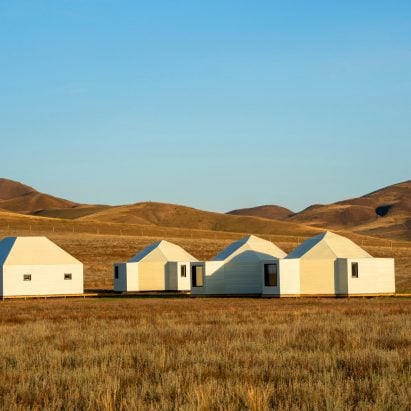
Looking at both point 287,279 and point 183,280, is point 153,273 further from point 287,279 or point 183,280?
point 287,279

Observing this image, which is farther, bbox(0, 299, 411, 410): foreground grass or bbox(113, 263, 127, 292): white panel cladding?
bbox(113, 263, 127, 292): white panel cladding

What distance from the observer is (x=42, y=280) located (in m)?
53.5

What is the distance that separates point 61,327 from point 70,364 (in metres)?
9.08

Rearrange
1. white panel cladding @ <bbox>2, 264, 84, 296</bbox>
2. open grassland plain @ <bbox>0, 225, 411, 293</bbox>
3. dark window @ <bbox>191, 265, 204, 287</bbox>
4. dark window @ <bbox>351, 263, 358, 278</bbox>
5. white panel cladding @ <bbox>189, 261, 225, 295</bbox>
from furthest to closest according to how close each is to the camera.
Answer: open grassland plain @ <bbox>0, 225, 411, 293</bbox> → dark window @ <bbox>191, 265, 204, 287</bbox> → white panel cladding @ <bbox>189, 261, 225, 295</bbox> → white panel cladding @ <bbox>2, 264, 84, 296</bbox> → dark window @ <bbox>351, 263, 358, 278</bbox>

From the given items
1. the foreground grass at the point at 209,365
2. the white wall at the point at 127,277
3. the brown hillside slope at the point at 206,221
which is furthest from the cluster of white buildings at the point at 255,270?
the brown hillside slope at the point at 206,221

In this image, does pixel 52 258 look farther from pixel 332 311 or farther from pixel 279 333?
pixel 279 333

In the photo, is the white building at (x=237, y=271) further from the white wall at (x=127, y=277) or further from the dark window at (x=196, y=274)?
the white wall at (x=127, y=277)

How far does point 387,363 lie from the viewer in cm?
1512

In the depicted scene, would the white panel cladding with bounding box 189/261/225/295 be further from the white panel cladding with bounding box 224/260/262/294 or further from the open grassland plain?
the open grassland plain

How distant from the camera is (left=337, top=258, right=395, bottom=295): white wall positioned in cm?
4988

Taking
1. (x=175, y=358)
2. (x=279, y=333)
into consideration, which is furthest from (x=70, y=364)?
(x=279, y=333)

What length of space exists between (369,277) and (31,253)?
67.7ft

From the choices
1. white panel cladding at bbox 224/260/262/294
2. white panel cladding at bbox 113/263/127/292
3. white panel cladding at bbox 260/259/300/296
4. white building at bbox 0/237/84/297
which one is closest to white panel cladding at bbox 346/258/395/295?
white panel cladding at bbox 260/259/300/296

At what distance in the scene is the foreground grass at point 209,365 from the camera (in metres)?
11.6
